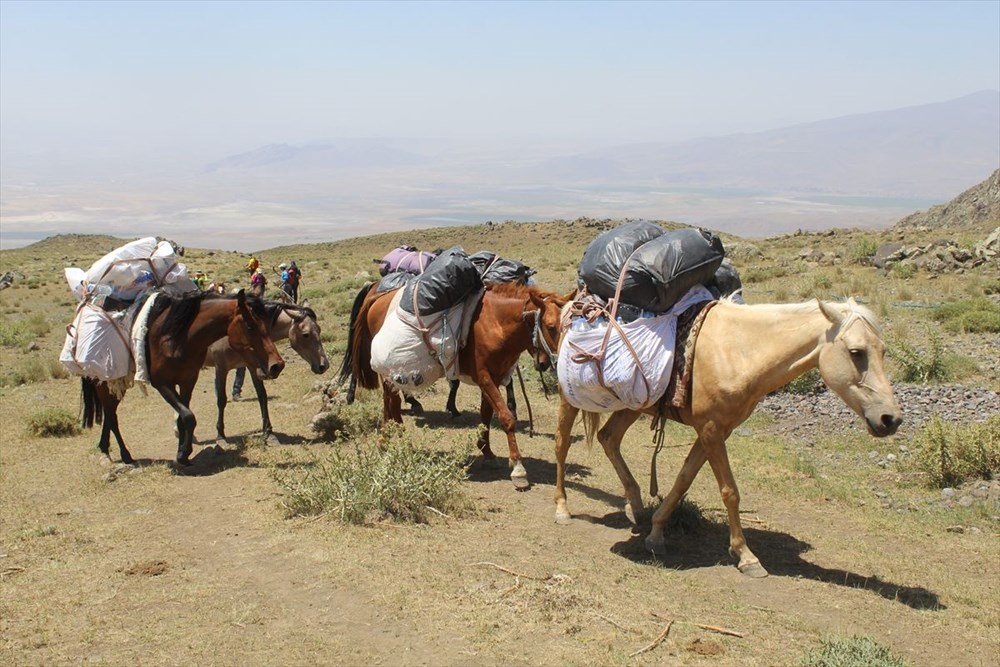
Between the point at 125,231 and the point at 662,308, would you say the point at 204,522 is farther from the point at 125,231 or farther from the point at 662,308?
the point at 125,231

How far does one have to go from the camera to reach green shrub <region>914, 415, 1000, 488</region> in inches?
373

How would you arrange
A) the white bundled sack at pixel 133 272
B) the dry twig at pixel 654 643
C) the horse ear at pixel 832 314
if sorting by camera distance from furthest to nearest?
the white bundled sack at pixel 133 272 → the horse ear at pixel 832 314 → the dry twig at pixel 654 643

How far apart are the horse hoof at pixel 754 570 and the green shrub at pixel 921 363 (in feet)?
23.6

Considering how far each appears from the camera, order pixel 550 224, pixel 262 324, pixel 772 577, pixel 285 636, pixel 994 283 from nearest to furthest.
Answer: pixel 285 636 → pixel 772 577 → pixel 262 324 → pixel 994 283 → pixel 550 224

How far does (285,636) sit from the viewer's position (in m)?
5.92

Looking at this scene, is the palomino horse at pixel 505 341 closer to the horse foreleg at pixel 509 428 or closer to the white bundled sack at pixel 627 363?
the horse foreleg at pixel 509 428

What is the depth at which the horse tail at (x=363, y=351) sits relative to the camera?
11.6 m

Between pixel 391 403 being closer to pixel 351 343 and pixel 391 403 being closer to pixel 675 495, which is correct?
pixel 351 343

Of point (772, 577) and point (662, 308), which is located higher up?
point (662, 308)

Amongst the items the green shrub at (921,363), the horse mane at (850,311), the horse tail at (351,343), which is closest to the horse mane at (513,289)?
the horse tail at (351,343)

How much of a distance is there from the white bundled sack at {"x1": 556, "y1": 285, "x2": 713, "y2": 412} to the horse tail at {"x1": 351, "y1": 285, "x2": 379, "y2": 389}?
4642mm

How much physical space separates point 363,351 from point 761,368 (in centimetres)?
624

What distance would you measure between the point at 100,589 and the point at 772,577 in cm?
537

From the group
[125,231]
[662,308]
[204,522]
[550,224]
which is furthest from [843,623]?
[125,231]
